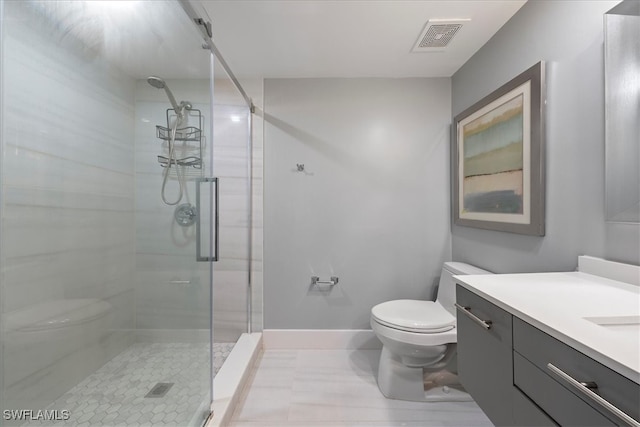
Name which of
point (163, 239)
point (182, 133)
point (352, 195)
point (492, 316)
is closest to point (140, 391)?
point (163, 239)

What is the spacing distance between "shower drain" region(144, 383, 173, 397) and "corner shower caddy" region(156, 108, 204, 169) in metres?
0.87

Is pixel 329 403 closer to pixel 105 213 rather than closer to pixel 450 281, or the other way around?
pixel 450 281

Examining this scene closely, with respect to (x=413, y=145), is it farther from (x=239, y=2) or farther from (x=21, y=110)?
(x=21, y=110)

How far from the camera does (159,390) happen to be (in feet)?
3.69

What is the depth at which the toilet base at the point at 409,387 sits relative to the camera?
1.67m

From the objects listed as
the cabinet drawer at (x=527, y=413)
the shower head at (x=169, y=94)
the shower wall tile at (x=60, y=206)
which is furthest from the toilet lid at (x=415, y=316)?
the shower head at (x=169, y=94)

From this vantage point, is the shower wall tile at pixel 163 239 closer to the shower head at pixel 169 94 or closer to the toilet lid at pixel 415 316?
the shower head at pixel 169 94

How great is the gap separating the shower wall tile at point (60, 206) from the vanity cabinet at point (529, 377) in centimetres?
130

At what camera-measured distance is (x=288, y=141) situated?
7.52 ft

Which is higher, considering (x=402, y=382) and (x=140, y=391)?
(x=140, y=391)

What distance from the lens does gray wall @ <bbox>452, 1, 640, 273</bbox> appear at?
110 cm

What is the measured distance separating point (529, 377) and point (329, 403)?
1.21m

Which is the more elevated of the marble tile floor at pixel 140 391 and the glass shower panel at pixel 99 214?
the glass shower panel at pixel 99 214

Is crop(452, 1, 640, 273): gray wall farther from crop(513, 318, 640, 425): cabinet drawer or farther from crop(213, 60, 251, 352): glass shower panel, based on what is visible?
crop(213, 60, 251, 352): glass shower panel
